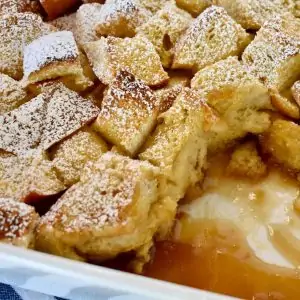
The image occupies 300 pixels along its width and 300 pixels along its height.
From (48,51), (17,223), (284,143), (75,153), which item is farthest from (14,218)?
(284,143)

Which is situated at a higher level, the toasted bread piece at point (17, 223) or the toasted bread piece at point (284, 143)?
→ the toasted bread piece at point (284, 143)

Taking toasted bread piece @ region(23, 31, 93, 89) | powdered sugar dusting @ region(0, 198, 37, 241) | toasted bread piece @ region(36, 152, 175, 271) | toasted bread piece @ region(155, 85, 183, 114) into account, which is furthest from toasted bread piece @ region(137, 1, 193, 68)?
powdered sugar dusting @ region(0, 198, 37, 241)

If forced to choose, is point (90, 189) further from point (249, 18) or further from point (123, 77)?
point (249, 18)

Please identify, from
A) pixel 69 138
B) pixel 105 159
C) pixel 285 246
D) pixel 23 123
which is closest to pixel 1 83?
pixel 23 123

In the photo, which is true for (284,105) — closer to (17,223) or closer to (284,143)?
(284,143)

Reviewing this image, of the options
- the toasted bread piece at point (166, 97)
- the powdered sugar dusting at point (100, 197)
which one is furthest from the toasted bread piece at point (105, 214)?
the toasted bread piece at point (166, 97)

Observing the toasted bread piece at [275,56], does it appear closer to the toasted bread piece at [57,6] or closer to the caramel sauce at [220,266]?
the caramel sauce at [220,266]

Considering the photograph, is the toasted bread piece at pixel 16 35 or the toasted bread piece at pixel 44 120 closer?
the toasted bread piece at pixel 44 120
